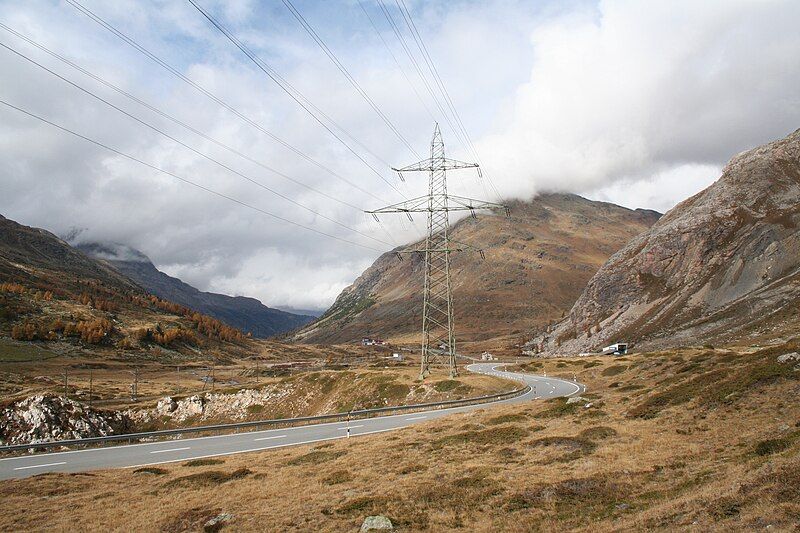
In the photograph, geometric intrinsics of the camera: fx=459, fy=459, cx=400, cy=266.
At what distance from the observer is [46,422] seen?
49156 millimetres

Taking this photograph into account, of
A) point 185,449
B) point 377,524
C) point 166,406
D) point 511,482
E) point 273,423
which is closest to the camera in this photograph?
point 377,524

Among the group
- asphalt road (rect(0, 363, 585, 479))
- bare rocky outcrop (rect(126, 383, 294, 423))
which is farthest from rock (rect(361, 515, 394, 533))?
bare rocky outcrop (rect(126, 383, 294, 423))

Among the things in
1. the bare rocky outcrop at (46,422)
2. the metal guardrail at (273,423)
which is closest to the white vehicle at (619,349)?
the metal guardrail at (273,423)

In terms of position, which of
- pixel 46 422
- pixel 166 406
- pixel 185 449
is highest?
pixel 185 449

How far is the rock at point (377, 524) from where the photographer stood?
14.2 m

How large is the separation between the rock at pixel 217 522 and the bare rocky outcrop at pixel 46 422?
4363 cm

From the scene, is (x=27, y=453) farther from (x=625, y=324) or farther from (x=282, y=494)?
(x=625, y=324)

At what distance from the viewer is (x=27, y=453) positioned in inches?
1374

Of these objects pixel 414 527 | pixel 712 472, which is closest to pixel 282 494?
pixel 414 527

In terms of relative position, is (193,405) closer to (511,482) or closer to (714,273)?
(511,482)

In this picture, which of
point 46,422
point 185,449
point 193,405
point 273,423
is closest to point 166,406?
point 193,405

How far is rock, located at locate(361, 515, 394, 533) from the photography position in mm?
14205

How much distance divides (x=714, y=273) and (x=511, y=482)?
451ft

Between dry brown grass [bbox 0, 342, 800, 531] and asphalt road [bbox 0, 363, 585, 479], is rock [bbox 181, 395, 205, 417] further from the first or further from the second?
dry brown grass [bbox 0, 342, 800, 531]
